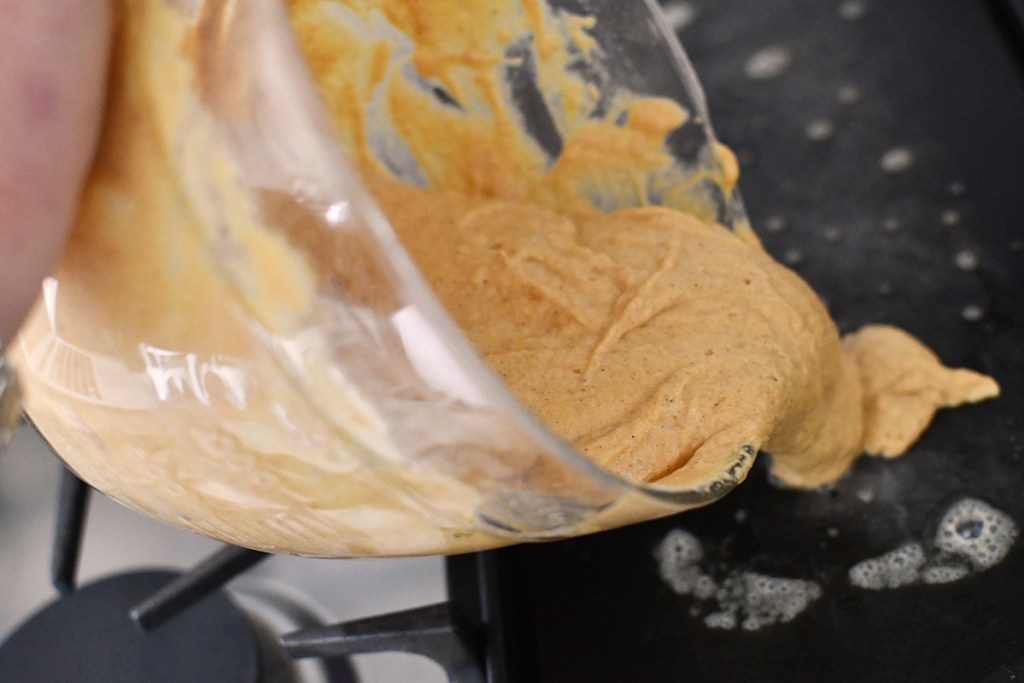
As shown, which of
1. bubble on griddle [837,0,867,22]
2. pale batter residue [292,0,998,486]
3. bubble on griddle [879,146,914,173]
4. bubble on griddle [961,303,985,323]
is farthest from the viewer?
bubble on griddle [837,0,867,22]

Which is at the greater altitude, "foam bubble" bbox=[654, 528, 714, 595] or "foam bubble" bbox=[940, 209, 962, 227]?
"foam bubble" bbox=[940, 209, 962, 227]

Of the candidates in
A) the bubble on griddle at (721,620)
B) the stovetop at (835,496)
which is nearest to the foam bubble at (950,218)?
the stovetop at (835,496)

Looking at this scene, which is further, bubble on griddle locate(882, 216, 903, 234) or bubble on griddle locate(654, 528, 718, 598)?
bubble on griddle locate(882, 216, 903, 234)

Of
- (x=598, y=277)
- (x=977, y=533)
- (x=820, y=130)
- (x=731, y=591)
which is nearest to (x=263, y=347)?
(x=598, y=277)

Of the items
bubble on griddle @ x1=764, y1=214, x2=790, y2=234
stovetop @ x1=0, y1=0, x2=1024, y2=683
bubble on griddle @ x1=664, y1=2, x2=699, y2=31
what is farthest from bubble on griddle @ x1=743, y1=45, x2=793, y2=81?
bubble on griddle @ x1=764, y1=214, x2=790, y2=234

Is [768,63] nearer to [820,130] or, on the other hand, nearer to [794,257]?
[820,130]

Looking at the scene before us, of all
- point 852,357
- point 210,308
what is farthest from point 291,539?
point 852,357

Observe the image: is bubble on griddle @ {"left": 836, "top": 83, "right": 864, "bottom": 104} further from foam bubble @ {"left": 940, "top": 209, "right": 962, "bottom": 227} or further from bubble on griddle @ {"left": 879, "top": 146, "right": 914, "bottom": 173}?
foam bubble @ {"left": 940, "top": 209, "right": 962, "bottom": 227}
